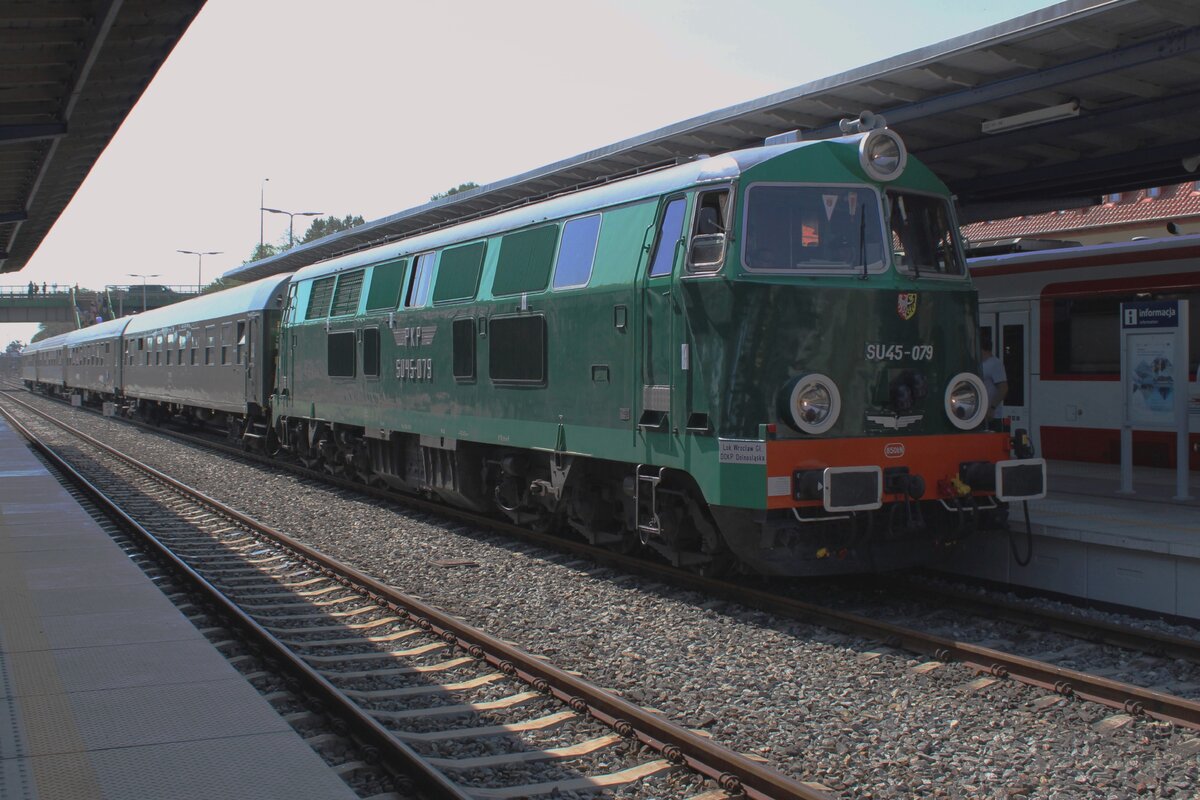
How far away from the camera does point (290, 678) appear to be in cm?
668

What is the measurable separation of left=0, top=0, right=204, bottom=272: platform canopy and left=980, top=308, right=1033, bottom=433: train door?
9840 millimetres

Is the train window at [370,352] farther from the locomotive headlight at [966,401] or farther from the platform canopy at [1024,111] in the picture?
the locomotive headlight at [966,401]

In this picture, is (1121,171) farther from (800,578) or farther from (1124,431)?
(800,578)

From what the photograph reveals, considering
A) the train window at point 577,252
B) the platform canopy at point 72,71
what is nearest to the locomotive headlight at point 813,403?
the train window at point 577,252

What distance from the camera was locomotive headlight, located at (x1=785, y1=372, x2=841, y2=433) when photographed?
762 cm

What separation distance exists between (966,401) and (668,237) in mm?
2590

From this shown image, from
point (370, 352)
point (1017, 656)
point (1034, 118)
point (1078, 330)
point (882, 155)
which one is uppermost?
point (1034, 118)

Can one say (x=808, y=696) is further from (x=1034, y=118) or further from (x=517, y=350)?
(x=1034, y=118)

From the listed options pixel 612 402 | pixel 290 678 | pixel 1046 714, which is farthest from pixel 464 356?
pixel 1046 714

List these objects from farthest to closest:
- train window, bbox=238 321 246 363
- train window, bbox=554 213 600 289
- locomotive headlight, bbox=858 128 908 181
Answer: train window, bbox=238 321 246 363 < train window, bbox=554 213 600 289 < locomotive headlight, bbox=858 128 908 181

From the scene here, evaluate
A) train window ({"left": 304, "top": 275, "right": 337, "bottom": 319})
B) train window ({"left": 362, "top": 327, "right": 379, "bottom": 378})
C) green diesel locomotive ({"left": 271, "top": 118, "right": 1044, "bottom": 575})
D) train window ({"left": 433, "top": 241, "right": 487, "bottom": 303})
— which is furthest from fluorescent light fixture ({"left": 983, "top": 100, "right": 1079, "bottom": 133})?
train window ({"left": 304, "top": 275, "right": 337, "bottom": 319})

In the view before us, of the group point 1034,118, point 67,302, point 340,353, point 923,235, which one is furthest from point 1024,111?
point 67,302

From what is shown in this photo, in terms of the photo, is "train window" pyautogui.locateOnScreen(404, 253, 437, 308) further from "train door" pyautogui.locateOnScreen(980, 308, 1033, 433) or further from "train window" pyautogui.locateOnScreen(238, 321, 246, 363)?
"train window" pyautogui.locateOnScreen(238, 321, 246, 363)

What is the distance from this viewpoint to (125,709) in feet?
18.1
